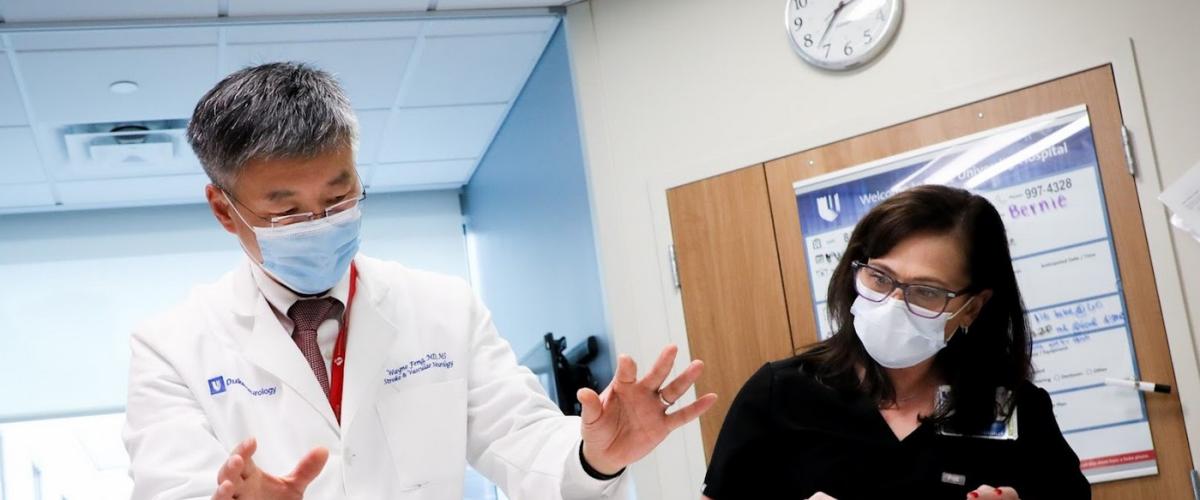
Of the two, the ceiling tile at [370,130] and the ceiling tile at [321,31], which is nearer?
the ceiling tile at [321,31]

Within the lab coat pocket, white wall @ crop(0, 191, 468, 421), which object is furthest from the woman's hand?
white wall @ crop(0, 191, 468, 421)

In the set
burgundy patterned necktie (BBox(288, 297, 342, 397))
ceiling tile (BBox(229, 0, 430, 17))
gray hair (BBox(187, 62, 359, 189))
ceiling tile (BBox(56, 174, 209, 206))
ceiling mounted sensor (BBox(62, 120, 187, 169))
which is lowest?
burgundy patterned necktie (BBox(288, 297, 342, 397))

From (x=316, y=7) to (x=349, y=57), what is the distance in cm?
40

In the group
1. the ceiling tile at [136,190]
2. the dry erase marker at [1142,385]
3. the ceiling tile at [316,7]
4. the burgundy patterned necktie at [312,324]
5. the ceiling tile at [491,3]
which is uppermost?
the ceiling tile at [316,7]

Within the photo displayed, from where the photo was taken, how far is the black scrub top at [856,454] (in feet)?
5.75

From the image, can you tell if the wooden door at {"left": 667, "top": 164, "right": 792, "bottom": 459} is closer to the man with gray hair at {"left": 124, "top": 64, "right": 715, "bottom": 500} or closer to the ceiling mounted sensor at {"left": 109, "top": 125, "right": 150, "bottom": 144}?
the man with gray hair at {"left": 124, "top": 64, "right": 715, "bottom": 500}

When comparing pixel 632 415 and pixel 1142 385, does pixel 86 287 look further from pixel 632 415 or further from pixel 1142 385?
pixel 632 415

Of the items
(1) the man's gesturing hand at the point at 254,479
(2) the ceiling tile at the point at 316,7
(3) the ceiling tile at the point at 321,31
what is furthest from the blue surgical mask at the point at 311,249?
(3) the ceiling tile at the point at 321,31

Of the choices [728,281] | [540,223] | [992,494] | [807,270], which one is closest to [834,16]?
[807,270]

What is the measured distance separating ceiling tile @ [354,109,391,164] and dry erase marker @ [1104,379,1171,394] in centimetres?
298

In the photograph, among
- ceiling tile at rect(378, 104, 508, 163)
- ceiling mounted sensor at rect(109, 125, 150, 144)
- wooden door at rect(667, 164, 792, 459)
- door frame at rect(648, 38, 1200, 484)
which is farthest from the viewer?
ceiling tile at rect(378, 104, 508, 163)

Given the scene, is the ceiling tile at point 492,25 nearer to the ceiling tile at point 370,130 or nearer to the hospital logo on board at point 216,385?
the ceiling tile at point 370,130

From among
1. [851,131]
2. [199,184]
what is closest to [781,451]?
[851,131]

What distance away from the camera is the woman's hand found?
1644 millimetres
